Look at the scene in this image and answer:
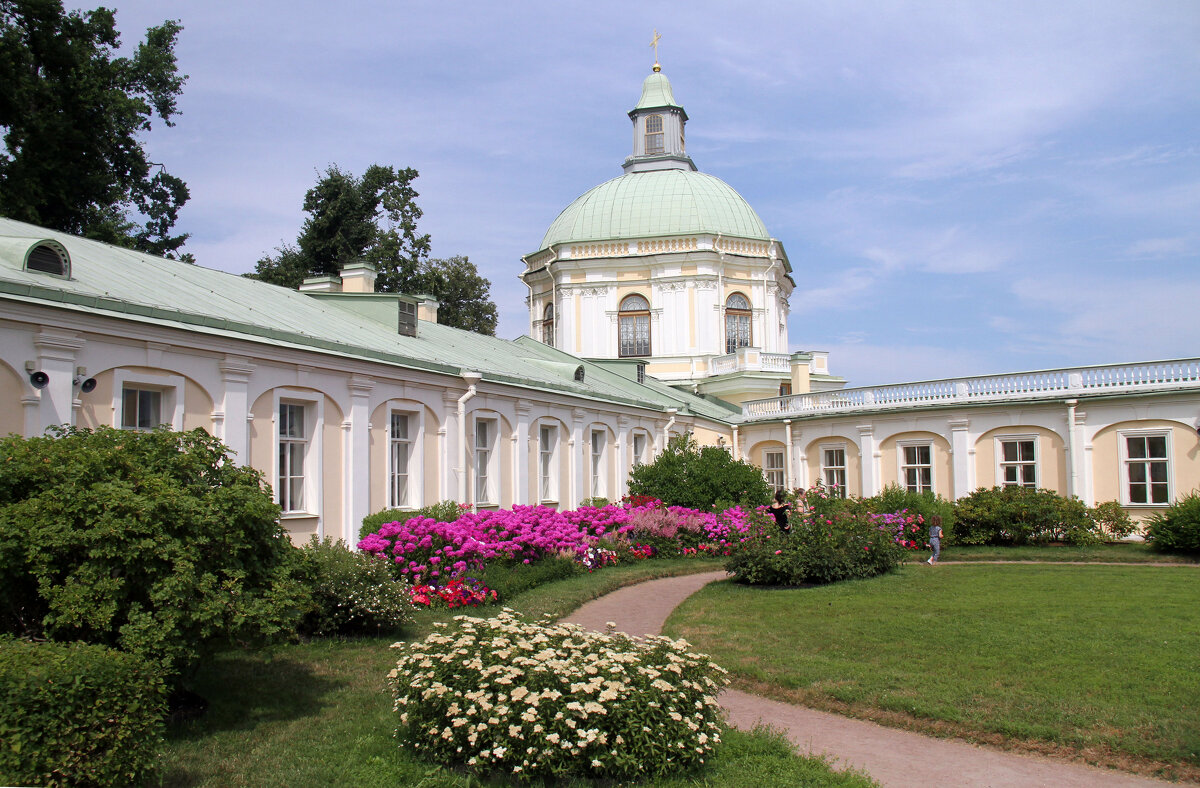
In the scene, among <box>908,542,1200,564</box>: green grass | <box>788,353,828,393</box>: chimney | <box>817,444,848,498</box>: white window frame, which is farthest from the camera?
<box>788,353,828,393</box>: chimney

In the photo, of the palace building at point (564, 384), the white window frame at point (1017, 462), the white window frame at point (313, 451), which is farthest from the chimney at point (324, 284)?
the white window frame at point (1017, 462)

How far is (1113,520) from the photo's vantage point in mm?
23188

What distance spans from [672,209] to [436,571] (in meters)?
31.7

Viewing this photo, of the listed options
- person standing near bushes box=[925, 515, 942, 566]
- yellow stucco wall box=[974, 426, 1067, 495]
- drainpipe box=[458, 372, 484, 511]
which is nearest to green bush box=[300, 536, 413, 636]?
drainpipe box=[458, 372, 484, 511]

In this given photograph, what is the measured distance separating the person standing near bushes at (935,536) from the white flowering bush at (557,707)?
15388mm

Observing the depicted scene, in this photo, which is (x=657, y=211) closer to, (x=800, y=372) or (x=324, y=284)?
(x=800, y=372)

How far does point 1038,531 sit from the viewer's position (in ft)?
76.5

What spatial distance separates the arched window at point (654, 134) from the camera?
48.9 meters

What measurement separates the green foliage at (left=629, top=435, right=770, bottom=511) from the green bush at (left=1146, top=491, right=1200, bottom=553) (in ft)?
30.5

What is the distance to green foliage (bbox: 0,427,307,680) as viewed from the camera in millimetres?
6461

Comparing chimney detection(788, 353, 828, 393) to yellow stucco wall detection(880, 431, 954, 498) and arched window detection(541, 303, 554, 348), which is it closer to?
yellow stucco wall detection(880, 431, 954, 498)

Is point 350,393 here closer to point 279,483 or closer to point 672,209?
point 279,483

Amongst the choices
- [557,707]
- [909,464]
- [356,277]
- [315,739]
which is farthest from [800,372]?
[557,707]

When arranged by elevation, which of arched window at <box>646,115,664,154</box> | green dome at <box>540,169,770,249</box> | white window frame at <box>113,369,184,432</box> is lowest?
white window frame at <box>113,369,184,432</box>
